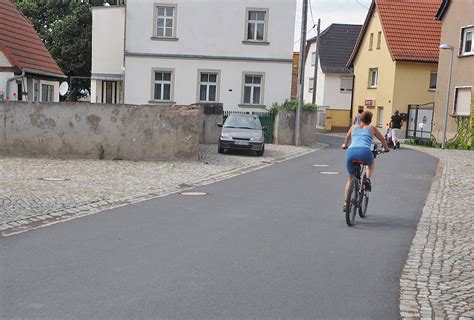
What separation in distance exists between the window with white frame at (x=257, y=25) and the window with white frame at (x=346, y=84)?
18373mm

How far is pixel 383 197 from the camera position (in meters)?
13.2

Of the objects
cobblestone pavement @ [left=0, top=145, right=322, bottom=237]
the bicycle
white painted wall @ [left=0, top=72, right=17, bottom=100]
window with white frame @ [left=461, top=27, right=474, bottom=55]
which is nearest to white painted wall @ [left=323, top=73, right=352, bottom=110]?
window with white frame @ [left=461, top=27, right=474, bottom=55]

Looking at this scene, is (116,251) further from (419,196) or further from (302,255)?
(419,196)

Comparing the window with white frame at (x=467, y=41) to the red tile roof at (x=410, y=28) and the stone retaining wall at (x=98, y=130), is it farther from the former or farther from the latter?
the stone retaining wall at (x=98, y=130)

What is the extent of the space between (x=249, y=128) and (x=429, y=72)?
69.9 ft

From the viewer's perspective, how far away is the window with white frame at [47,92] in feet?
111

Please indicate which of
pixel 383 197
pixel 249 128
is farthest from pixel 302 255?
pixel 249 128

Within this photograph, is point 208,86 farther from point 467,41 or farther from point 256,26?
point 467,41

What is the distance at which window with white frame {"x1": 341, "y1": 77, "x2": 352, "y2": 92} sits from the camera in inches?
2087

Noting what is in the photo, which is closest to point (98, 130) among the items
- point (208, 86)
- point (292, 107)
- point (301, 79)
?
point (301, 79)

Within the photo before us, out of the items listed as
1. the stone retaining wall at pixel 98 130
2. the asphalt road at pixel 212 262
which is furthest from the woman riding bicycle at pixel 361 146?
the stone retaining wall at pixel 98 130

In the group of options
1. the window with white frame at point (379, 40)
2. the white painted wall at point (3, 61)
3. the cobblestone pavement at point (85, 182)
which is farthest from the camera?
the window with white frame at point (379, 40)

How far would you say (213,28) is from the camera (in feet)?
118

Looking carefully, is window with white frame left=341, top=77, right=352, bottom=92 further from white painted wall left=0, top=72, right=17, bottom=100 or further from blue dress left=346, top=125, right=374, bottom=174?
blue dress left=346, top=125, right=374, bottom=174
